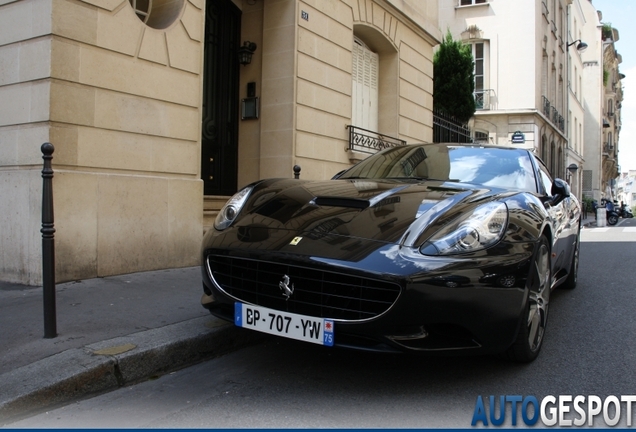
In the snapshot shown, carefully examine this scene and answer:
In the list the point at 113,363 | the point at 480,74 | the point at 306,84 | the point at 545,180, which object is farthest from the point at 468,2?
the point at 113,363

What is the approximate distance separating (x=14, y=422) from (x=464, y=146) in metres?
3.61

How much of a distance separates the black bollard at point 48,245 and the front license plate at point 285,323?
3.93ft

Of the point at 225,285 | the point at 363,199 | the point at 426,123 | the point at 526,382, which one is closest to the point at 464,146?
the point at 363,199

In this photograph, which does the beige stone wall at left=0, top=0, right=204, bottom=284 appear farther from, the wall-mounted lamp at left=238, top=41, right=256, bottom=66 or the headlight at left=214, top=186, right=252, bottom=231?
the wall-mounted lamp at left=238, top=41, right=256, bottom=66

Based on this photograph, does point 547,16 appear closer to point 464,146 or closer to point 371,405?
point 464,146

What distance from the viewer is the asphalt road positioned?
8.29 feet

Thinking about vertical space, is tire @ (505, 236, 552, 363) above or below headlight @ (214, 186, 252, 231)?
below

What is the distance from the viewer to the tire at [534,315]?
302 centimetres

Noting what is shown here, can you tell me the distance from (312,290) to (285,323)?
22cm

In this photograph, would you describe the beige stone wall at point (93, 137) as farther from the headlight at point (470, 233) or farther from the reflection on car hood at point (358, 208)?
the headlight at point (470, 233)

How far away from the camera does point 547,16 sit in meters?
27.0

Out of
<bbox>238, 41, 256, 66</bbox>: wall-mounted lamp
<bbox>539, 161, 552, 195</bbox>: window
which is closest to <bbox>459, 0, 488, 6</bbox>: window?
<bbox>238, 41, 256, 66</bbox>: wall-mounted lamp

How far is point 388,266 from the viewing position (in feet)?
8.55

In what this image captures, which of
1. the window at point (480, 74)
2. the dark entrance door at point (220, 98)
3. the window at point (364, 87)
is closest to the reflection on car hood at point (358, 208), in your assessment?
the dark entrance door at point (220, 98)
